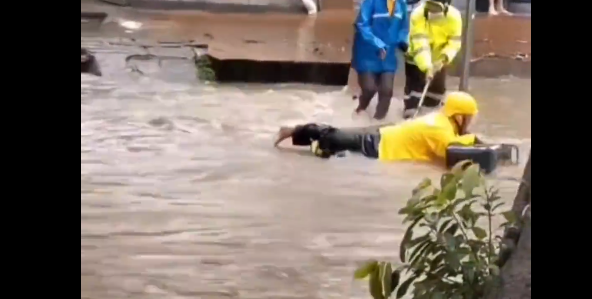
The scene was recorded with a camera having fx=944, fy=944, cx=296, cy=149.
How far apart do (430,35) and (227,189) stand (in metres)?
1.10

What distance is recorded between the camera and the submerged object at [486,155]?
3049 millimetres

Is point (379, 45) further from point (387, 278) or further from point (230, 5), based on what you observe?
point (387, 278)

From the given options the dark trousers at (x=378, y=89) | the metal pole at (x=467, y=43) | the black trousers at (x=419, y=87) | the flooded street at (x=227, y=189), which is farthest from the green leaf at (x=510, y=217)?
the metal pole at (x=467, y=43)

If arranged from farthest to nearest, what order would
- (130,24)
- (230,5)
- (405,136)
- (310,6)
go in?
1. (310,6)
2. (230,5)
3. (130,24)
4. (405,136)

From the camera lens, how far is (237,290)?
7.95 feet

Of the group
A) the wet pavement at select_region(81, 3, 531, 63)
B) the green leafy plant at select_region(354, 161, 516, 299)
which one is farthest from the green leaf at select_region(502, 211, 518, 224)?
the wet pavement at select_region(81, 3, 531, 63)

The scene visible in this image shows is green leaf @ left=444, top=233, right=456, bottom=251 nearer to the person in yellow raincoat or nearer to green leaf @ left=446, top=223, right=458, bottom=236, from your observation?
green leaf @ left=446, top=223, right=458, bottom=236

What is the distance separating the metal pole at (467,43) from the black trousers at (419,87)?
0.16 m

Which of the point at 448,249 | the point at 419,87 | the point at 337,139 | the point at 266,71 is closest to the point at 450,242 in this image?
the point at 448,249

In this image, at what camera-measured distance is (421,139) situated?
3215 millimetres

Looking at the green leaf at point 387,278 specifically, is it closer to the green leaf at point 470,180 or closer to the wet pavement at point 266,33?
the green leaf at point 470,180

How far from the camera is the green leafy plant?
4.09ft
